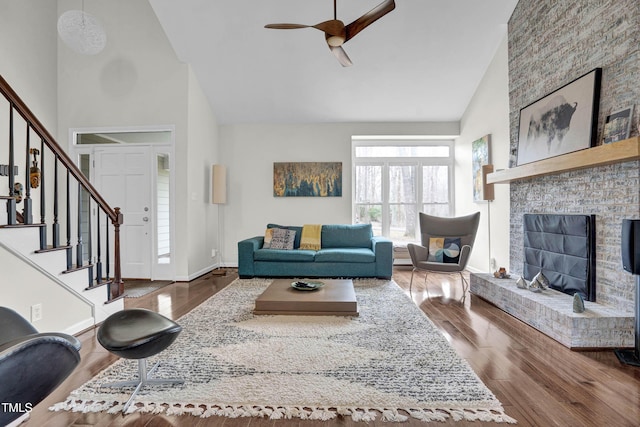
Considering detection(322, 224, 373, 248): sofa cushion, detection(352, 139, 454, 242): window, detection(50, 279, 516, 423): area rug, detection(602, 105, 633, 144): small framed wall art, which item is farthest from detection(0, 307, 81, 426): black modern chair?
detection(352, 139, 454, 242): window

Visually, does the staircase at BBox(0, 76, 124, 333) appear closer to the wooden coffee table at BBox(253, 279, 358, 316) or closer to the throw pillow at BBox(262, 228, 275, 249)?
the wooden coffee table at BBox(253, 279, 358, 316)

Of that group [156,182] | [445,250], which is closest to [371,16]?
[445,250]

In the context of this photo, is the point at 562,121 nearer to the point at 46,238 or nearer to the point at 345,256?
the point at 345,256

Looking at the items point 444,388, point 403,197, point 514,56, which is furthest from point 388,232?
point 444,388

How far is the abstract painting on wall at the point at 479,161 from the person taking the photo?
16.1 feet

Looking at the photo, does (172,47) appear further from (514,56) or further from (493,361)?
(493,361)

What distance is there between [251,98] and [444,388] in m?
5.04

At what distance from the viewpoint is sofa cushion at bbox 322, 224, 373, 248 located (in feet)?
17.4

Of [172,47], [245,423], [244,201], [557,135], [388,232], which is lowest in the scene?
[245,423]

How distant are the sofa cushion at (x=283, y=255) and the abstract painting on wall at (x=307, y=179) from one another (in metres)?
1.51

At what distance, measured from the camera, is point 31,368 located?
1.05 m

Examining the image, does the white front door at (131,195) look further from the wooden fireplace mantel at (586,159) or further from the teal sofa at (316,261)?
the wooden fireplace mantel at (586,159)

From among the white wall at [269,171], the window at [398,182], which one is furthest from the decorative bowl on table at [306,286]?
the window at [398,182]

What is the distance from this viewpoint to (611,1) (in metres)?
2.71
